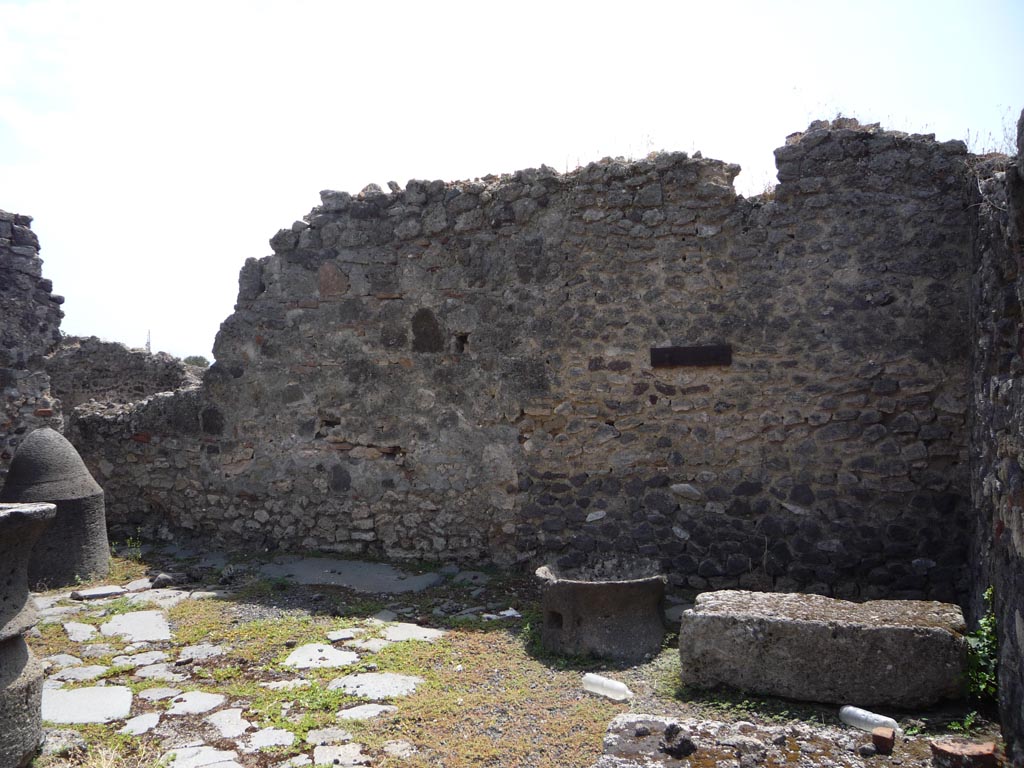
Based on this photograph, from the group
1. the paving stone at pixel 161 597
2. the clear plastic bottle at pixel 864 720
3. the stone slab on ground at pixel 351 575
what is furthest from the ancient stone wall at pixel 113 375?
the clear plastic bottle at pixel 864 720

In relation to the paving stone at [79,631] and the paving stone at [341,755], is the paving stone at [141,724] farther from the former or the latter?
the paving stone at [79,631]

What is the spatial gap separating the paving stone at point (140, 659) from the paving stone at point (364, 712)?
1.51 metres

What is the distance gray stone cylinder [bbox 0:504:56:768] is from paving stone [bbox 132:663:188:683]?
3.22 feet

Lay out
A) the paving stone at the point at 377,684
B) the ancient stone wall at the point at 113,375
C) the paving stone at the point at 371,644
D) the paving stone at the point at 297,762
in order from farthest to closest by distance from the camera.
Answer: the ancient stone wall at the point at 113,375, the paving stone at the point at 371,644, the paving stone at the point at 377,684, the paving stone at the point at 297,762

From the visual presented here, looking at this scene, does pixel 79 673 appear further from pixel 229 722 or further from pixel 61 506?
pixel 61 506

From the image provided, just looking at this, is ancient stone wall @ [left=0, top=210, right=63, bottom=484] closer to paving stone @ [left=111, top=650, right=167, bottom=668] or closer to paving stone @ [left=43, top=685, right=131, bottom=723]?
paving stone @ [left=111, top=650, right=167, bottom=668]

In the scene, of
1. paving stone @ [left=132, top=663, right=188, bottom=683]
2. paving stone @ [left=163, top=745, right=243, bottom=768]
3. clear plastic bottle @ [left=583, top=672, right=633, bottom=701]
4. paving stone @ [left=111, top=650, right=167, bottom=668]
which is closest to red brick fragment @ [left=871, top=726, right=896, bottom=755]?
clear plastic bottle @ [left=583, top=672, right=633, bottom=701]

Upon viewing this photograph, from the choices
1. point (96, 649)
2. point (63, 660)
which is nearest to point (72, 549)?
point (96, 649)

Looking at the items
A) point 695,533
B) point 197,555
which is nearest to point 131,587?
point 197,555

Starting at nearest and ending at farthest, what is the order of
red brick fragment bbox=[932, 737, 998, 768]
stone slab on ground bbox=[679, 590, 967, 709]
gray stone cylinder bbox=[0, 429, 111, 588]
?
1. red brick fragment bbox=[932, 737, 998, 768]
2. stone slab on ground bbox=[679, 590, 967, 709]
3. gray stone cylinder bbox=[0, 429, 111, 588]

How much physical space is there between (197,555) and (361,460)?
1.75 metres

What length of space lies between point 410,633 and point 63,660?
81.4 inches

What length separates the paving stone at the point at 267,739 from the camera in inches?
144

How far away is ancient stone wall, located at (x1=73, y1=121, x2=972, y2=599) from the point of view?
223 inches
